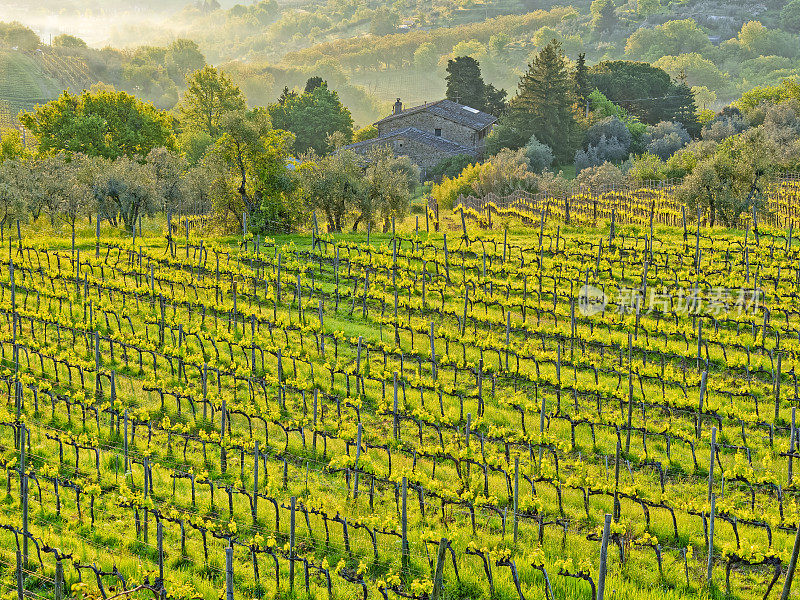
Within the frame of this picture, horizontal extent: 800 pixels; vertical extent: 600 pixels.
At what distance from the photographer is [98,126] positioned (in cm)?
5578

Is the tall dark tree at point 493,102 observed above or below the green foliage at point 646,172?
above

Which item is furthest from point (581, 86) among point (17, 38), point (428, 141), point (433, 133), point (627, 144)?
point (17, 38)

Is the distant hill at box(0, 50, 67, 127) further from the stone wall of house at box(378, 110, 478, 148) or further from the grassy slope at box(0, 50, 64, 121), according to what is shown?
the stone wall of house at box(378, 110, 478, 148)

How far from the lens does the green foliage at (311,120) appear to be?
275 ft

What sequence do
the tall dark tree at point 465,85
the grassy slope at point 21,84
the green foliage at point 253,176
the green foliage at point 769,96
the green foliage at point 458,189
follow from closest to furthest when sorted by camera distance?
the green foliage at point 253,176 < the green foliage at point 458,189 < the green foliage at point 769,96 < the tall dark tree at point 465,85 < the grassy slope at point 21,84

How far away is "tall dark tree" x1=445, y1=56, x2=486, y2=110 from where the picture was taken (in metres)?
91.9

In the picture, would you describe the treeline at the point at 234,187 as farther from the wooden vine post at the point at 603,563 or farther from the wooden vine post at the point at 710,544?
A: the wooden vine post at the point at 603,563

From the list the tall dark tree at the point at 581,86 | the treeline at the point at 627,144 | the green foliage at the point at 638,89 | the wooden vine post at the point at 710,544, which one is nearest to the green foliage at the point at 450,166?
the treeline at the point at 627,144

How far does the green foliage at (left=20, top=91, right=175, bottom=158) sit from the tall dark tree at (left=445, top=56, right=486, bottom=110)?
131ft

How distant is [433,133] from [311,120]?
43.8ft

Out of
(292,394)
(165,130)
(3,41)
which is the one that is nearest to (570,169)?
(165,130)

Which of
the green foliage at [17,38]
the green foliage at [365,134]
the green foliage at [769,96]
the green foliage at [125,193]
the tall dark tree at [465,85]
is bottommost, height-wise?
the green foliage at [125,193]

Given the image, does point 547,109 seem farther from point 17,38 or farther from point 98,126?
point 17,38

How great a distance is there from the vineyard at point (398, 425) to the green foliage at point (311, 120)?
53.2m
